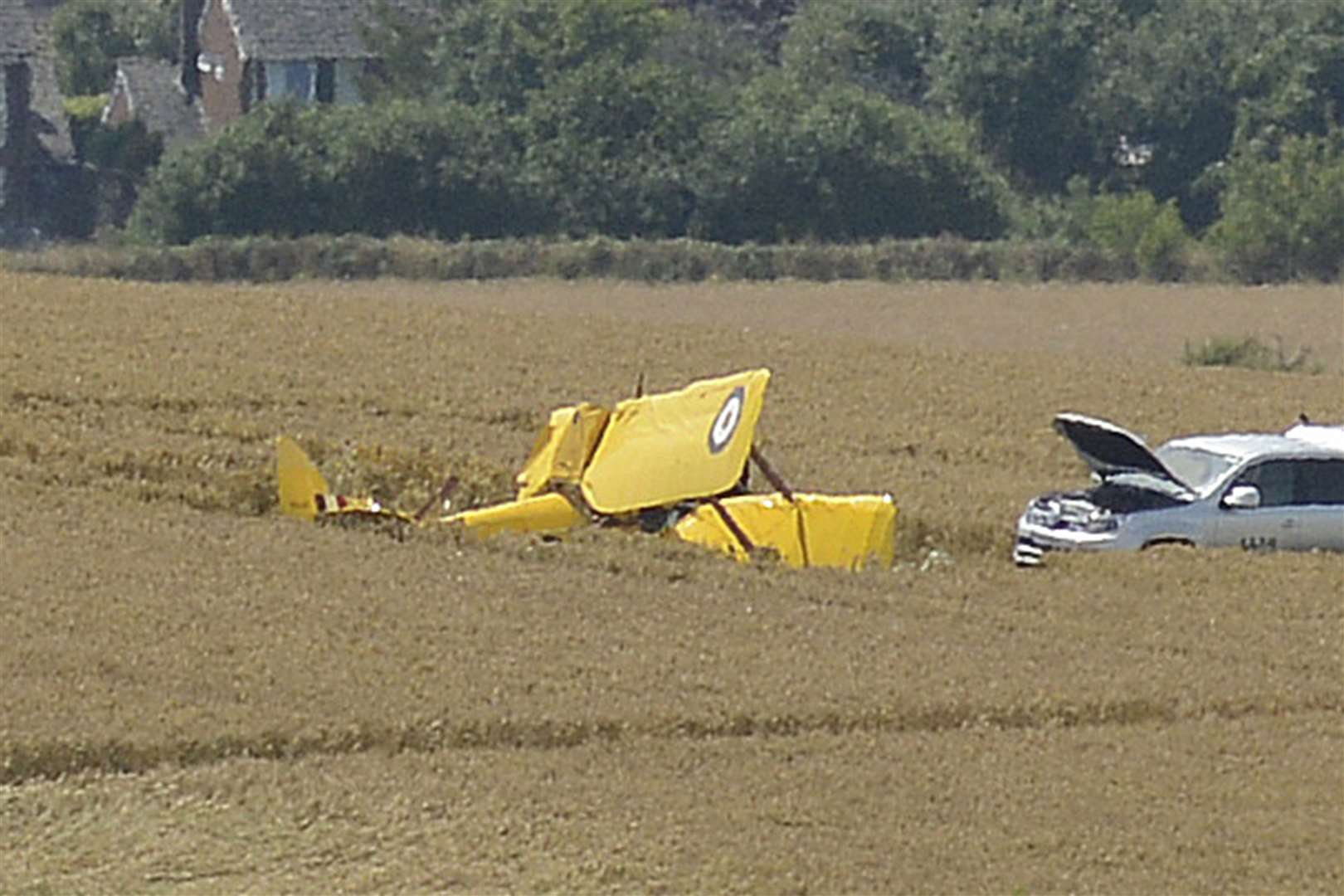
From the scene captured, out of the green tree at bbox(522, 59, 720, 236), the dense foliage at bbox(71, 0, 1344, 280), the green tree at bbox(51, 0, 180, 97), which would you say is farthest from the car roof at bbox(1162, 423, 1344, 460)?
the green tree at bbox(51, 0, 180, 97)

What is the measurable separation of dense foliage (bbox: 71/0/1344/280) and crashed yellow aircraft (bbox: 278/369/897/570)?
27669 millimetres

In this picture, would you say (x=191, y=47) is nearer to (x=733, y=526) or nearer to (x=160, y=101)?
(x=160, y=101)

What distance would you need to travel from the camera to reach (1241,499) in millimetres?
18922

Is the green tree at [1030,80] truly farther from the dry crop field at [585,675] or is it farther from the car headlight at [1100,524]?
the car headlight at [1100,524]

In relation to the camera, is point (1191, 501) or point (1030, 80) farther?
point (1030, 80)

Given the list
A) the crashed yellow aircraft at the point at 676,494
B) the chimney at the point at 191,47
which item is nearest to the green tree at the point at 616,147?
the chimney at the point at 191,47

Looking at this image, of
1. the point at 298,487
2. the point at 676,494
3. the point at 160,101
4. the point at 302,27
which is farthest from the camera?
the point at 160,101

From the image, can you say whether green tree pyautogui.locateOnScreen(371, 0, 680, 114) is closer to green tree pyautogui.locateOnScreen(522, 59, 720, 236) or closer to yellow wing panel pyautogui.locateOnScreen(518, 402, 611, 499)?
green tree pyautogui.locateOnScreen(522, 59, 720, 236)

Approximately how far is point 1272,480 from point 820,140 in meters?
32.7

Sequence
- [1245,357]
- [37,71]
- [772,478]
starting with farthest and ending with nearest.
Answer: [37,71], [1245,357], [772,478]

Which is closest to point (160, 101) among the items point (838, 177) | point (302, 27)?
point (302, 27)

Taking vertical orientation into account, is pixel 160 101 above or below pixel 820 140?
below

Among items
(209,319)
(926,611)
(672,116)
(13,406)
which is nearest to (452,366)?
(209,319)

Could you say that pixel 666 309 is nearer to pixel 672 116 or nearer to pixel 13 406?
pixel 672 116
